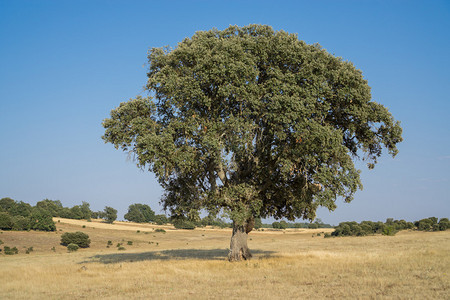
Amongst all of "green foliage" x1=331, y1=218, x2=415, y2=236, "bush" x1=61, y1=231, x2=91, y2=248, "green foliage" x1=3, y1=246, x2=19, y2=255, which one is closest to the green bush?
"bush" x1=61, y1=231, x2=91, y2=248

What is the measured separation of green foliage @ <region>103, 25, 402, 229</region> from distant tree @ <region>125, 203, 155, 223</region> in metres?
138

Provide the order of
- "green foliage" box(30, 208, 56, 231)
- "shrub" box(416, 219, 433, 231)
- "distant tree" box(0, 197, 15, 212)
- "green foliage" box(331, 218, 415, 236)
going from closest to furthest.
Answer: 1. "green foliage" box(30, 208, 56, 231)
2. "shrub" box(416, 219, 433, 231)
3. "green foliage" box(331, 218, 415, 236)
4. "distant tree" box(0, 197, 15, 212)

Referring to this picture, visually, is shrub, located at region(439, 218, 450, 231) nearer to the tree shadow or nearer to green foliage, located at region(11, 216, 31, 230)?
the tree shadow

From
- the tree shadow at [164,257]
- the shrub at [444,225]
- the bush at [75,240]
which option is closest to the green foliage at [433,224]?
the shrub at [444,225]

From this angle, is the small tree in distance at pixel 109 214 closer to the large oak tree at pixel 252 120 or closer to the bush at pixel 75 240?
the bush at pixel 75 240

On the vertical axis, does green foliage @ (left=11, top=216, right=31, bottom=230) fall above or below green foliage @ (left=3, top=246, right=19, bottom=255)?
above

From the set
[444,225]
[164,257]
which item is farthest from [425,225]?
[164,257]

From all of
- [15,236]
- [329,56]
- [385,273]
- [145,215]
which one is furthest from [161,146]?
[145,215]

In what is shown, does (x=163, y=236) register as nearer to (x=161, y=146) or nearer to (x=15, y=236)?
(x=15, y=236)

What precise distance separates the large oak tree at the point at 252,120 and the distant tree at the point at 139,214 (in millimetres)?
138487

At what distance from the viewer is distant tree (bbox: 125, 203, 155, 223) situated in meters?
161

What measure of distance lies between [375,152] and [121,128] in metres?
18.6

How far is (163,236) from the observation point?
8988 centimetres

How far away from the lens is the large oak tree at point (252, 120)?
24.6 metres
